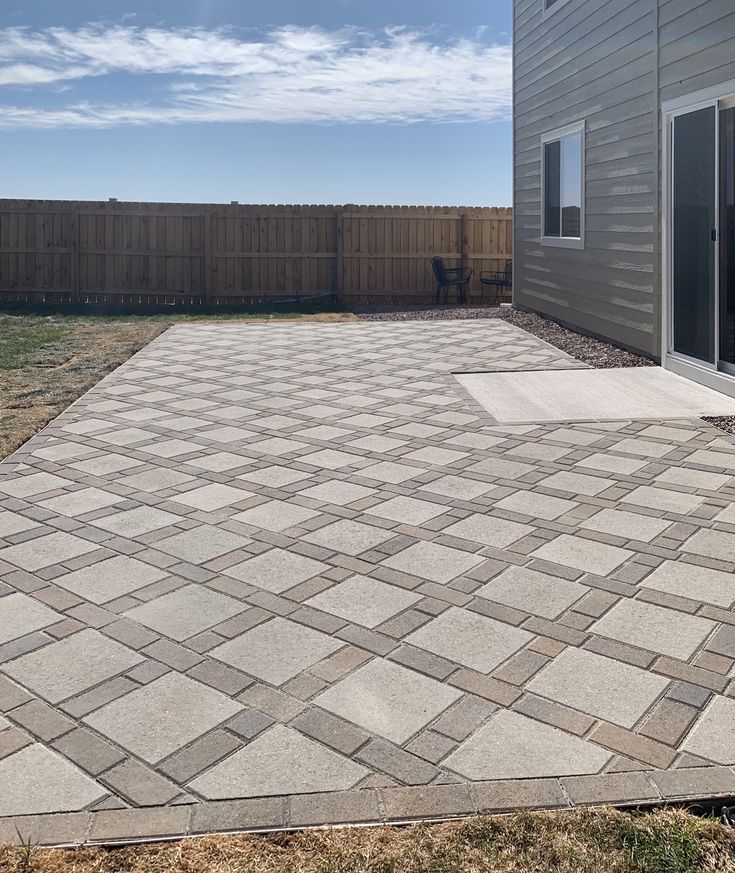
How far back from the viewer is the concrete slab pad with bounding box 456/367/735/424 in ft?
19.8

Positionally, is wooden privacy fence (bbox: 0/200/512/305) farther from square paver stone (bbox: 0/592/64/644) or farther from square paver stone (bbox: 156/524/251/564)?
square paver stone (bbox: 0/592/64/644)

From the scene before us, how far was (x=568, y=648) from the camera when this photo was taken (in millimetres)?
2793

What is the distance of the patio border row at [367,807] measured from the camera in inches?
77.7

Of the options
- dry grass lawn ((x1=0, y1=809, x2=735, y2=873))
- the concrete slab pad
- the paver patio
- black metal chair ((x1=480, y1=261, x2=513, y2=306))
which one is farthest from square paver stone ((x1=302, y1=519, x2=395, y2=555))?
black metal chair ((x1=480, y1=261, x2=513, y2=306))

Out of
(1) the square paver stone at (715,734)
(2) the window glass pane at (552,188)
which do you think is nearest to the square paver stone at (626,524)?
(1) the square paver stone at (715,734)

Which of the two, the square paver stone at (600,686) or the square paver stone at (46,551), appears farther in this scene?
the square paver stone at (46,551)

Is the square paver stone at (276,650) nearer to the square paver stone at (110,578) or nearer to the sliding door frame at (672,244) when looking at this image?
the square paver stone at (110,578)

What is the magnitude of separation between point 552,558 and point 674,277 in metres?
4.56

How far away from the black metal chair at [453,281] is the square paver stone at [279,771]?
13099mm

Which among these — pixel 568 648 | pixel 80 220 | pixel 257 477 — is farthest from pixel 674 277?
pixel 80 220

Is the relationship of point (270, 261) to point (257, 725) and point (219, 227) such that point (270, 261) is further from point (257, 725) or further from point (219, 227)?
point (257, 725)

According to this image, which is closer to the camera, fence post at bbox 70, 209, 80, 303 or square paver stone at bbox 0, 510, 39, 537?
square paver stone at bbox 0, 510, 39, 537

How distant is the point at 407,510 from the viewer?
4.18m

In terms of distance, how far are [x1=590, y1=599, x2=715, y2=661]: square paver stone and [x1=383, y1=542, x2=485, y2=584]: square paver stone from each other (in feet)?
1.99
